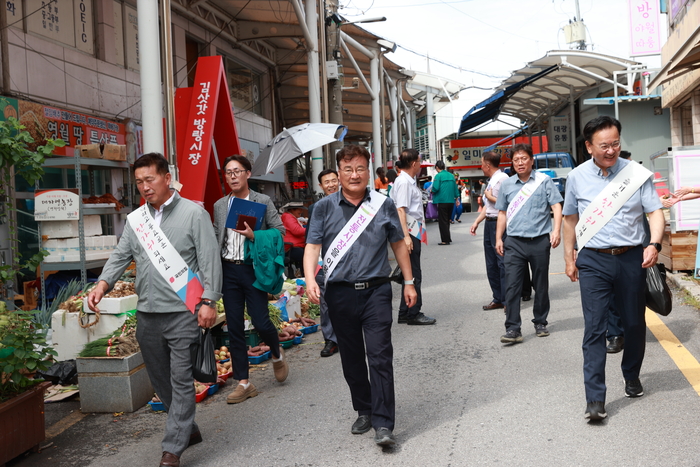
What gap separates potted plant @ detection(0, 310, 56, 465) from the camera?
447 centimetres

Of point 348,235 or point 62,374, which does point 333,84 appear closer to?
point 62,374

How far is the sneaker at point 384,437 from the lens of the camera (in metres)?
4.25

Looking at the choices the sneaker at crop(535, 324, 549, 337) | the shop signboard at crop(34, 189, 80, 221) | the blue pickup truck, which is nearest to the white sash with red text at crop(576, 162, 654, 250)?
the sneaker at crop(535, 324, 549, 337)

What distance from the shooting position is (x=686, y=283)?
8859mm

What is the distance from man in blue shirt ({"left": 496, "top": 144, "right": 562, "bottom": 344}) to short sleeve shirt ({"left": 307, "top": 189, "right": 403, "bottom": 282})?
9.01ft

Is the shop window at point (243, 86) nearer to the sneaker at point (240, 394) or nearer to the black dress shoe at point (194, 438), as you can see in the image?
the sneaker at point (240, 394)

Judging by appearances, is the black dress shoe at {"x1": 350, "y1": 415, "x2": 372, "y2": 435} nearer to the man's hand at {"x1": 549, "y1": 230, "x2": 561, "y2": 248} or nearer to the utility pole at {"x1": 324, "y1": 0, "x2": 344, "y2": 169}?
the man's hand at {"x1": 549, "y1": 230, "x2": 561, "y2": 248}

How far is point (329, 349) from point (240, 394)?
159cm

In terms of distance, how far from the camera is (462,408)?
5055 millimetres

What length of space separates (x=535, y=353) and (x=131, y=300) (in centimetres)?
401

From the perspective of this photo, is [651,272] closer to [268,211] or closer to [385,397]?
[385,397]

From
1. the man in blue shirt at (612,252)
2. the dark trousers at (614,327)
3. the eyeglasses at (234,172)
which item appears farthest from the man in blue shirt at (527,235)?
the eyeglasses at (234,172)

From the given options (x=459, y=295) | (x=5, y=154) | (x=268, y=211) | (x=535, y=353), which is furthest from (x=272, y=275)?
(x=459, y=295)

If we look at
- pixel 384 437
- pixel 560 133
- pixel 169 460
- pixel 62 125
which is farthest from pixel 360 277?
pixel 560 133
